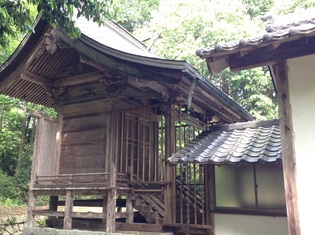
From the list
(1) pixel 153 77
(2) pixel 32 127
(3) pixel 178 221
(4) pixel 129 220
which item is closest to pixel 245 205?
(3) pixel 178 221

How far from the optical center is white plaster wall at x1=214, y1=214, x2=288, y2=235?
564 cm

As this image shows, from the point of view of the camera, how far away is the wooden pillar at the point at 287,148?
11.7ft

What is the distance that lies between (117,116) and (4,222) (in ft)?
A: 22.9

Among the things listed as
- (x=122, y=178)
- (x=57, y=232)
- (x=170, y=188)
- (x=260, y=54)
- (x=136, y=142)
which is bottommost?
(x=57, y=232)

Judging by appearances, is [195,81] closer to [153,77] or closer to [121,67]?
[153,77]

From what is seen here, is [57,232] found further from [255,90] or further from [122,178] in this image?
[255,90]

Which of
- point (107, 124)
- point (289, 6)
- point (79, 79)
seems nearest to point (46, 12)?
point (79, 79)

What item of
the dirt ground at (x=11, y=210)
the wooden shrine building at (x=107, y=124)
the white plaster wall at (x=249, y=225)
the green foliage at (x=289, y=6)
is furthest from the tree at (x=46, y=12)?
the green foliage at (x=289, y=6)

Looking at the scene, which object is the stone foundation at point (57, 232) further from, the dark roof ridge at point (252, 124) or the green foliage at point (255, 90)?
the green foliage at point (255, 90)

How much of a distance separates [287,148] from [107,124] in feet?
14.9

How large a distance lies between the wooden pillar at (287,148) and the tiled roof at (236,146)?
2.52 feet

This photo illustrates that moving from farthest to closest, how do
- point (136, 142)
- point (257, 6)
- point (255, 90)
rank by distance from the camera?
point (257, 6) → point (255, 90) → point (136, 142)

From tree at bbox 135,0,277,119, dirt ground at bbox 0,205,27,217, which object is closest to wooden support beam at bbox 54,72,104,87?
dirt ground at bbox 0,205,27,217

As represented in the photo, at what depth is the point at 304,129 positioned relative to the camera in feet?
12.2
